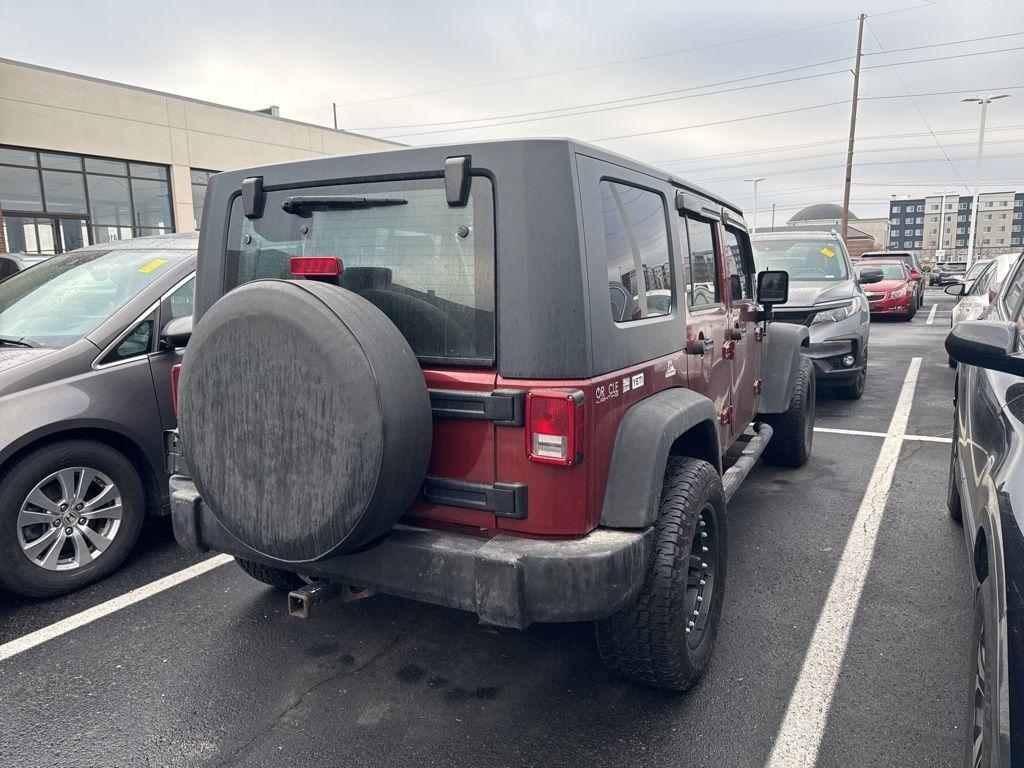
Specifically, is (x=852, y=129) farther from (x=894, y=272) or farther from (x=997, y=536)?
(x=997, y=536)


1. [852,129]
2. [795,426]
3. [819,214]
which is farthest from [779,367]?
[819,214]

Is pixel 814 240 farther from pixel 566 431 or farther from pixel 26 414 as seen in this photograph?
pixel 26 414

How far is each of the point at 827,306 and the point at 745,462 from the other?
14.8ft

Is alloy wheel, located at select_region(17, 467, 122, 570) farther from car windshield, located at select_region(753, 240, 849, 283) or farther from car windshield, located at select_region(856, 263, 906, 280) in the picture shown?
car windshield, located at select_region(856, 263, 906, 280)

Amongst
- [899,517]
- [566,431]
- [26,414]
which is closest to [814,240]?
[899,517]

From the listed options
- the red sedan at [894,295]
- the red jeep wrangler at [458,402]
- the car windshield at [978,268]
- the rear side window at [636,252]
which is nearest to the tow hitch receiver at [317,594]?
the red jeep wrangler at [458,402]

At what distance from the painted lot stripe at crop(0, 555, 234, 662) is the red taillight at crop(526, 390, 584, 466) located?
252 centimetres

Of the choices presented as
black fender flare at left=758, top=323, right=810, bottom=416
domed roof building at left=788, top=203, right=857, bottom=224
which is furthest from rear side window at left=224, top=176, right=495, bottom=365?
domed roof building at left=788, top=203, right=857, bottom=224

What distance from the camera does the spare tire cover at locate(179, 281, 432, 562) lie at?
7.03 ft

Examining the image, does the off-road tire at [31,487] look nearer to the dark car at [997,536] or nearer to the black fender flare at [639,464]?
the black fender flare at [639,464]

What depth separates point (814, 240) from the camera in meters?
9.26

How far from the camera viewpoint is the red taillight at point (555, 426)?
2.23 meters

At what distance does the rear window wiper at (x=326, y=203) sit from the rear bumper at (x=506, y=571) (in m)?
1.16

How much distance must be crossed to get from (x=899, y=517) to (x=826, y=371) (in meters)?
3.56
